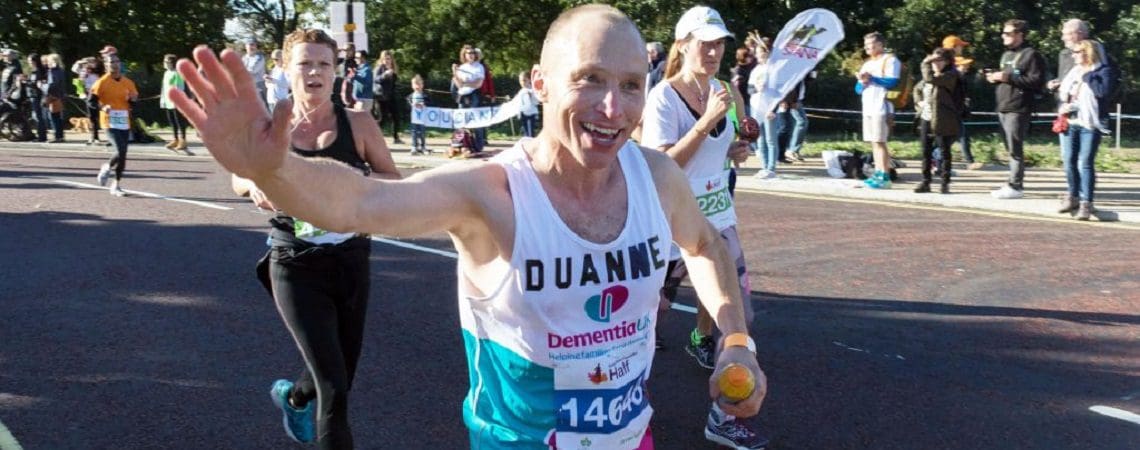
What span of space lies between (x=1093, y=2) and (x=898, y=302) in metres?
30.1

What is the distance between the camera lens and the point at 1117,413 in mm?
5363

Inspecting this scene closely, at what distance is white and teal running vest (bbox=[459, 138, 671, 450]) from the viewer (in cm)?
252

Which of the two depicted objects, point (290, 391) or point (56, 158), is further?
point (56, 158)

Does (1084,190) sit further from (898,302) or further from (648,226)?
(648,226)

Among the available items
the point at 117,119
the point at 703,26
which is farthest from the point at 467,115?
the point at 703,26

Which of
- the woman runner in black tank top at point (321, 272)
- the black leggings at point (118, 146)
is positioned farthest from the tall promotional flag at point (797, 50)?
the woman runner in black tank top at point (321, 272)

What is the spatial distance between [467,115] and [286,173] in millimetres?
18009

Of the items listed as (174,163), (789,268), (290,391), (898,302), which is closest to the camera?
(290,391)

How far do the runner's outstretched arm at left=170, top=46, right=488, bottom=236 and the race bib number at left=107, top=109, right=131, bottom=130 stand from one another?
12.2 m

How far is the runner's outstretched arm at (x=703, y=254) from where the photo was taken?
2885 millimetres

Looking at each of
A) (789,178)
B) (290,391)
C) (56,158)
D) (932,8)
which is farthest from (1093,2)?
(290,391)

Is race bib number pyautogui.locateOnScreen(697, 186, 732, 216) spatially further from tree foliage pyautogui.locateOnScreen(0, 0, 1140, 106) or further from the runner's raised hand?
tree foliage pyautogui.locateOnScreen(0, 0, 1140, 106)

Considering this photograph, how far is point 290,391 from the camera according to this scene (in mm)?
4438

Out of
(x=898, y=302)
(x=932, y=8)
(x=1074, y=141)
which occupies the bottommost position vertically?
(x=898, y=302)
